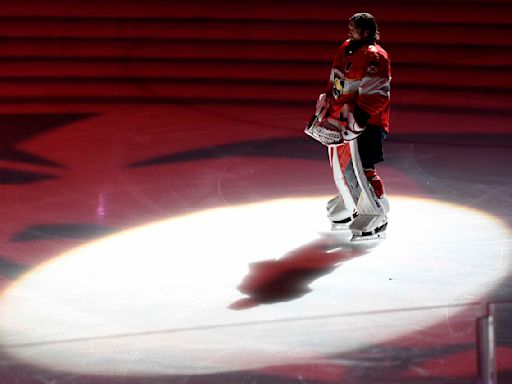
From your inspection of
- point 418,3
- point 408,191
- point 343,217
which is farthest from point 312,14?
point 343,217

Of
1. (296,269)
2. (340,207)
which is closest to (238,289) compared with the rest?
(296,269)

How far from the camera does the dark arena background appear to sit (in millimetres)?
5270

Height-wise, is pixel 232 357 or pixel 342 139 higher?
pixel 342 139

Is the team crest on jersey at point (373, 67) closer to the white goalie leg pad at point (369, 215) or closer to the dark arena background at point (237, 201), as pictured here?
the white goalie leg pad at point (369, 215)

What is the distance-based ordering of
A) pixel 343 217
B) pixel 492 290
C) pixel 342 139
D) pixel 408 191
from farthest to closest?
pixel 408 191 < pixel 343 217 < pixel 342 139 < pixel 492 290

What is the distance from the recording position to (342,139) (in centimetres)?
653

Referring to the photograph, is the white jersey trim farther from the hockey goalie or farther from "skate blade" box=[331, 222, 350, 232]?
"skate blade" box=[331, 222, 350, 232]

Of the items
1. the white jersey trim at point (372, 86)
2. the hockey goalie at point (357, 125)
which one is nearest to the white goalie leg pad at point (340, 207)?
the hockey goalie at point (357, 125)

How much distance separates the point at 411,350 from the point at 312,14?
5.91 meters

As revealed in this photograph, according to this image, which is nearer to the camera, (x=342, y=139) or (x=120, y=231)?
(x=342, y=139)

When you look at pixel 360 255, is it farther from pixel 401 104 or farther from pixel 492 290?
pixel 401 104

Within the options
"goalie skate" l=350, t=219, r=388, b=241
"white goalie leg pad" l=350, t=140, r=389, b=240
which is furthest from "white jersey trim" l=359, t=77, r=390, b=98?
"goalie skate" l=350, t=219, r=388, b=241

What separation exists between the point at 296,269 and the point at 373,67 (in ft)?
Result: 3.91

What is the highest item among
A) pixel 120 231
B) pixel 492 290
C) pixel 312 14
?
pixel 312 14
